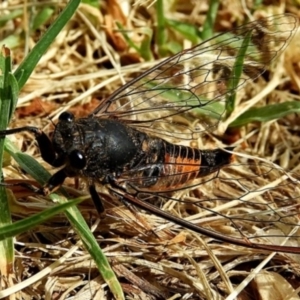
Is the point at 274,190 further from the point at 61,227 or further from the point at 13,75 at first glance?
the point at 13,75

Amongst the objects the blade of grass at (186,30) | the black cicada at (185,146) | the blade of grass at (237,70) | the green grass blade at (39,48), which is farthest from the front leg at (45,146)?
the blade of grass at (186,30)

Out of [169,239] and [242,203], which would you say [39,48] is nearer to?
[169,239]

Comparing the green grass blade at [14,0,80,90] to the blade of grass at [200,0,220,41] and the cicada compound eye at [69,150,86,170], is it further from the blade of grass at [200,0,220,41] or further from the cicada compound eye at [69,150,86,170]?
the blade of grass at [200,0,220,41]

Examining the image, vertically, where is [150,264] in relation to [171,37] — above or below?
below

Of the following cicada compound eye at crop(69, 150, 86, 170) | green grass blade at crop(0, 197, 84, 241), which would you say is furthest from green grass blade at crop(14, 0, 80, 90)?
green grass blade at crop(0, 197, 84, 241)

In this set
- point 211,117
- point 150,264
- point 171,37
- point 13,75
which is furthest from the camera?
point 171,37

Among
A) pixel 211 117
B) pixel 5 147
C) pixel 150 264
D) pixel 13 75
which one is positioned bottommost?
pixel 150 264

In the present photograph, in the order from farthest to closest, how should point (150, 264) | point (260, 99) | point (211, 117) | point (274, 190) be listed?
point (260, 99) → point (211, 117) → point (274, 190) → point (150, 264)

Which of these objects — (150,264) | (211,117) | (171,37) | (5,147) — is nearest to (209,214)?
(150,264)
